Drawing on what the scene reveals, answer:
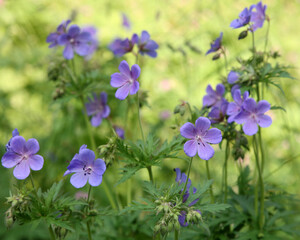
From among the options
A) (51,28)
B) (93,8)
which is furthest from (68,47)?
(93,8)

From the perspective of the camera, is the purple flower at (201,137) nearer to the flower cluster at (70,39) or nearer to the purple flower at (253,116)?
the purple flower at (253,116)

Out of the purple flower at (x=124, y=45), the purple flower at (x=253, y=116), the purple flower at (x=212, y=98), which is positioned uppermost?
the purple flower at (x=124, y=45)

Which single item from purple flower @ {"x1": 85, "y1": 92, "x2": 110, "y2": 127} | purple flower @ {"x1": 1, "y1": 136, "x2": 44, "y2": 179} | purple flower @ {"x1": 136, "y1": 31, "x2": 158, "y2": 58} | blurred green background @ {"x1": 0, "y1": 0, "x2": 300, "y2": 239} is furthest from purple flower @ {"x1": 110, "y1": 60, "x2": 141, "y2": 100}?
blurred green background @ {"x1": 0, "y1": 0, "x2": 300, "y2": 239}

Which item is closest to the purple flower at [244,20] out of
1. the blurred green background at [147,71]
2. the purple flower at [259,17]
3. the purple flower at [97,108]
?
the purple flower at [259,17]

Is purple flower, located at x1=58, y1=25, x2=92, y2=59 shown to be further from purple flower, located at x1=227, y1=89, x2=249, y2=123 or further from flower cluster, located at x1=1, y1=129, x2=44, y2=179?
purple flower, located at x1=227, y1=89, x2=249, y2=123

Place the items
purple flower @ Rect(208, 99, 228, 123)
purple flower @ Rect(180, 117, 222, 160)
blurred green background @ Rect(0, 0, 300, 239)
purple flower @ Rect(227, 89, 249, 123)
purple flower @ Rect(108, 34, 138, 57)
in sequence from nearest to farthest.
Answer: purple flower @ Rect(180, 117, 222, 160), purple flower @ Rect(227, 89, 249, 123), purple flower @ Rect(208, 99, 228, 123), purple flower @ Rect(108, 34, 138, 57), blurred green background @ Rect(0, 0, 300, 239)

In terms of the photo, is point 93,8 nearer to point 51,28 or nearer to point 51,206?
point 51,28

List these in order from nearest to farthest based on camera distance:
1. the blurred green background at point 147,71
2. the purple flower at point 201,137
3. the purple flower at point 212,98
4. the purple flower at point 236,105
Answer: the purple flower at point 201,137 → the purple flower at point 236,105 → the purple flower at point 212,98 → the blurred green background at point 147,71

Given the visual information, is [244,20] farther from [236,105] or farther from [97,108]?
[97,108]
